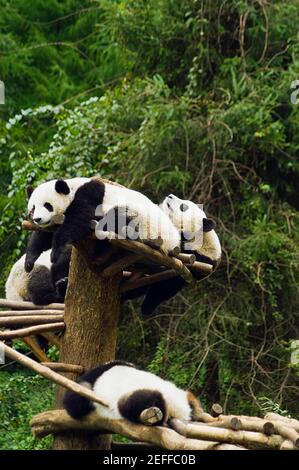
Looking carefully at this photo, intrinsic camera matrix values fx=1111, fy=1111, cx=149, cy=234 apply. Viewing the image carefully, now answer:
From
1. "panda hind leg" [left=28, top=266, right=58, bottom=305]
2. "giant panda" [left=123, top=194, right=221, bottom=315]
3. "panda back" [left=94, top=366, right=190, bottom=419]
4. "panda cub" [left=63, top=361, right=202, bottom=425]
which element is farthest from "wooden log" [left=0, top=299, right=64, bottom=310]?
"panda back" [left=94, top=366, right=190, bottom=419]

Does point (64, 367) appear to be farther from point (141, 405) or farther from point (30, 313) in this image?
point (141, 405)

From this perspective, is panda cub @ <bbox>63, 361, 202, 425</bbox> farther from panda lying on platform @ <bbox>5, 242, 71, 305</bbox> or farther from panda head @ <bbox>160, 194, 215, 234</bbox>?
panda head @ <bbox>160, 194, 215, 234</bbox>

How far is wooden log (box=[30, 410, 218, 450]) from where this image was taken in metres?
5.30

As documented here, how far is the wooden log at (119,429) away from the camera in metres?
5.30

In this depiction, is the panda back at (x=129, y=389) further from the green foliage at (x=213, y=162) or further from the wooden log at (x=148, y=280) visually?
the green foliage at (x=213, y=162)

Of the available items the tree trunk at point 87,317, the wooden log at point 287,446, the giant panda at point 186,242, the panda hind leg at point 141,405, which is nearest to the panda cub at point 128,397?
the panda hind leg at point 141,405

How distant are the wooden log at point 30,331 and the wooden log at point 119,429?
0.57 m

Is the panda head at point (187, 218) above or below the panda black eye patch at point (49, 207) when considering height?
below

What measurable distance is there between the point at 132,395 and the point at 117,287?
3.69 feet

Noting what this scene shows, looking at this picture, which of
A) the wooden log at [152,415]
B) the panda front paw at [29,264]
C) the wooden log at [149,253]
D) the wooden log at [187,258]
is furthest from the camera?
the panda front paw at [29,264]

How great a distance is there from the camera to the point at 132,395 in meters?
5.57

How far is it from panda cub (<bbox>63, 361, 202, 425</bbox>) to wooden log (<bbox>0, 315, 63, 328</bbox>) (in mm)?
755
